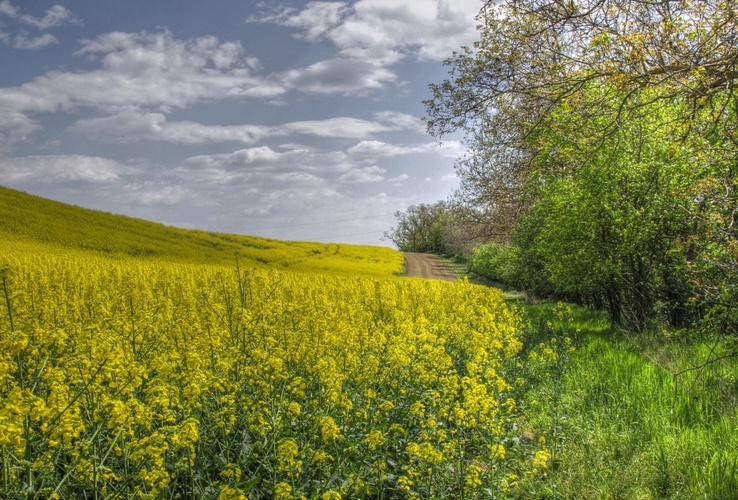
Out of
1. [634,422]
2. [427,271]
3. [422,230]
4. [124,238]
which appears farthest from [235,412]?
[422,230]

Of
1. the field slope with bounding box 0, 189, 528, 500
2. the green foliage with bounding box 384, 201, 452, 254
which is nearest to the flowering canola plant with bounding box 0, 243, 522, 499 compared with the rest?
the field slope with bounding box 0, 189, 528, 500

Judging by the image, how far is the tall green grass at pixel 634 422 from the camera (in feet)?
16.8

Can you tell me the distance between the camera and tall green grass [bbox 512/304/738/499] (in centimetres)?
512

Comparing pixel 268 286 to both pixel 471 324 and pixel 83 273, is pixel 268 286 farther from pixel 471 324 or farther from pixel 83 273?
pixel 83 273

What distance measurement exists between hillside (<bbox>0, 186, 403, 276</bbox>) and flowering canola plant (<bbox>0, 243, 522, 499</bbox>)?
57.8 feet

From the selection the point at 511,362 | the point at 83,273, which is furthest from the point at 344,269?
the point at 511,362

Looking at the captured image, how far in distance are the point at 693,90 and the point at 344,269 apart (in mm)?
27838

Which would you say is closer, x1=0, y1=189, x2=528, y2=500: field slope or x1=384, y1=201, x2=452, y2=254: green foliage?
x1=0, y1=189, x2=528, y2=500: field slope

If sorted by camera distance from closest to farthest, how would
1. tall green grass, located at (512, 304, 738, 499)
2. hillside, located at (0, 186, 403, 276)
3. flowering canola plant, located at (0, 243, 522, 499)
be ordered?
flowering canola plant, located at (0, 243, 522, 499) → tall green grass, located at (512, 304, 738, 499) → hillside, located at (0, 186, 403, 276)

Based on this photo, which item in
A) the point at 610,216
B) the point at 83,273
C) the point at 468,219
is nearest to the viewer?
the point at 610,216

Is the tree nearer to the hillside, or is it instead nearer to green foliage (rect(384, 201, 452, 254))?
the hillside

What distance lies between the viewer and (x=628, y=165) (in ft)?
37.6

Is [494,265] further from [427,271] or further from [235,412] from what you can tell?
[235,412]

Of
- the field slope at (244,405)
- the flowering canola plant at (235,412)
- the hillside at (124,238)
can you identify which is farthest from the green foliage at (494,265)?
the flowering canola plant at (235,412)
